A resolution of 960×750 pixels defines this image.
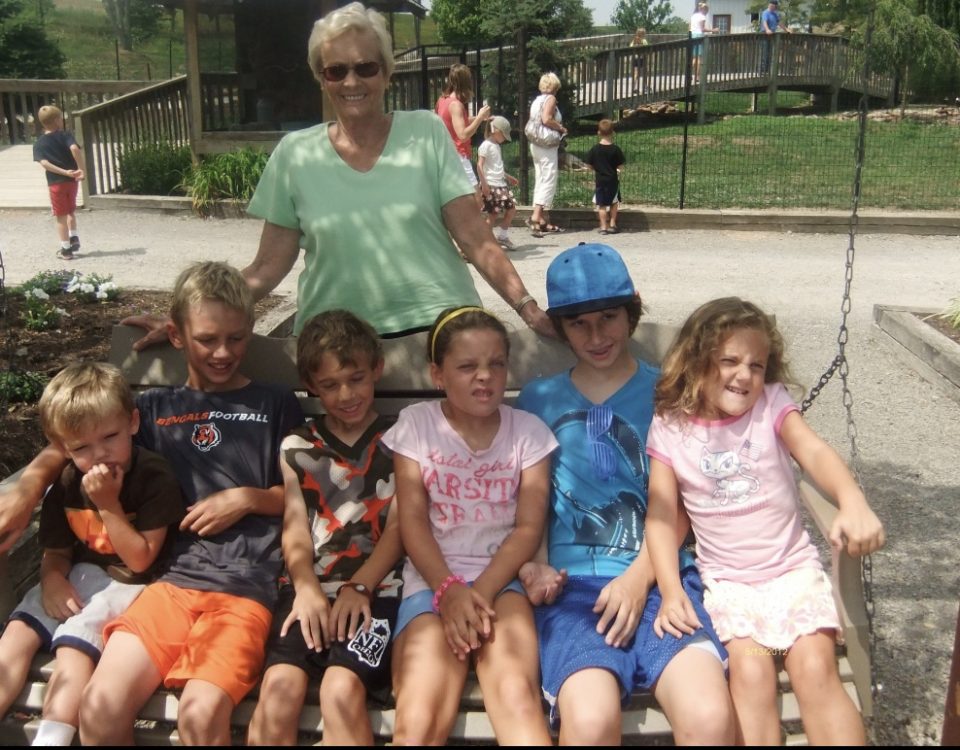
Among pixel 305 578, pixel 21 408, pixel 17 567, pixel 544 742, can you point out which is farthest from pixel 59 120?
pixel 544 742

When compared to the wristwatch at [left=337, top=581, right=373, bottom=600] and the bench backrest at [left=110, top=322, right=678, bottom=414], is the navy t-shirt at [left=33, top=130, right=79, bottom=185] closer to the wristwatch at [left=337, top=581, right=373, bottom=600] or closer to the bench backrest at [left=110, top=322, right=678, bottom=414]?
the bench backrest at [left=110, top=322, right=678, bottom=414]

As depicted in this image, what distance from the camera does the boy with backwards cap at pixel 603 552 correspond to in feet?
8.11

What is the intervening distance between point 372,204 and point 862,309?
6.41 metres

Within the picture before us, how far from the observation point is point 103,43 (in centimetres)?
5406

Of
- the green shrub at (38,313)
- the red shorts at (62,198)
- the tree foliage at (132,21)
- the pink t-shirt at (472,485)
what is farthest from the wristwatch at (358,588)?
the tree foliage at (132,21)

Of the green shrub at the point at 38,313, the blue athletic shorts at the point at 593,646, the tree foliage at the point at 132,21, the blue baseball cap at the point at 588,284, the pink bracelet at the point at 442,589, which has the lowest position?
the green shrub at the point at 38,313

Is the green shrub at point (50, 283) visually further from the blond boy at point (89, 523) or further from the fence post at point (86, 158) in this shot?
the fence post at point (86, 158)

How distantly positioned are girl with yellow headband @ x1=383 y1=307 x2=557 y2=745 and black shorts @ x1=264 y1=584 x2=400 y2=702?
0.16 feet

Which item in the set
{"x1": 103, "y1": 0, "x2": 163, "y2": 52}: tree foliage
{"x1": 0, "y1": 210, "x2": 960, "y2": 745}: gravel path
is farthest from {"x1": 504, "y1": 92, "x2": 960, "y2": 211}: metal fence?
{"x1": 103, "y1": 0, "x2": 163, "y2": 52}: tree foliage

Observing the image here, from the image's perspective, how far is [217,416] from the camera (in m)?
3.23

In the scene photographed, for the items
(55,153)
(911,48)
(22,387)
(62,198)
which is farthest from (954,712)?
(911,48)

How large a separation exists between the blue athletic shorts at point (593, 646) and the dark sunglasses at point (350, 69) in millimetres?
1759

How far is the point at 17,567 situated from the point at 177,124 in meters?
14.6

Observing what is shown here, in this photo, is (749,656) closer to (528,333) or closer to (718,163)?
(528,333)
